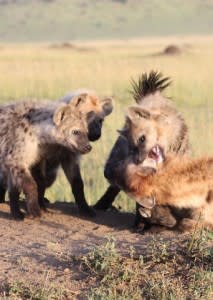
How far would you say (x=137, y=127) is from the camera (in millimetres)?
6926

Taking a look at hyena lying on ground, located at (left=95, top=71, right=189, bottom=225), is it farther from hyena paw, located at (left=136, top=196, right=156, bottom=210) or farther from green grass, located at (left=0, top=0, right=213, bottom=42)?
green grass, located at (left=0, top=0, right=213, bottom=42)

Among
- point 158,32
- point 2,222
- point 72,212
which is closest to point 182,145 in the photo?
point 72,212

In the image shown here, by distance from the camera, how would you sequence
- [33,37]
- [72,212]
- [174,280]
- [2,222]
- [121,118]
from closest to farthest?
[174,280]
[2,222]
[72,212]
[121,118]
[33,37]

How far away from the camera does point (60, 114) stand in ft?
23.4

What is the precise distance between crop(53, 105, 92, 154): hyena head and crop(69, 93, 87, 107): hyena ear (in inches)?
3.4

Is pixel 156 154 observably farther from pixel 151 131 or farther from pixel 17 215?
pixel 17 215

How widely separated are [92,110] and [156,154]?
1.20 m

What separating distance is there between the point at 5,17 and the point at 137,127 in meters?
87.8

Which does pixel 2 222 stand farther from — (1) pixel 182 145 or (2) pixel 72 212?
(1) pixel 182 145

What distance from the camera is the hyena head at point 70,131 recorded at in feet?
23.3

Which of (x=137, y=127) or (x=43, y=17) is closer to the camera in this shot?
(x=137, y=127)

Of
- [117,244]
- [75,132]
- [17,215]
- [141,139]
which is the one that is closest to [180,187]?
[117,244]

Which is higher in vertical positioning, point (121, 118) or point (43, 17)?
point (43, 17)

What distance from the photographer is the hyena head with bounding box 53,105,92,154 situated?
23.3 feet
